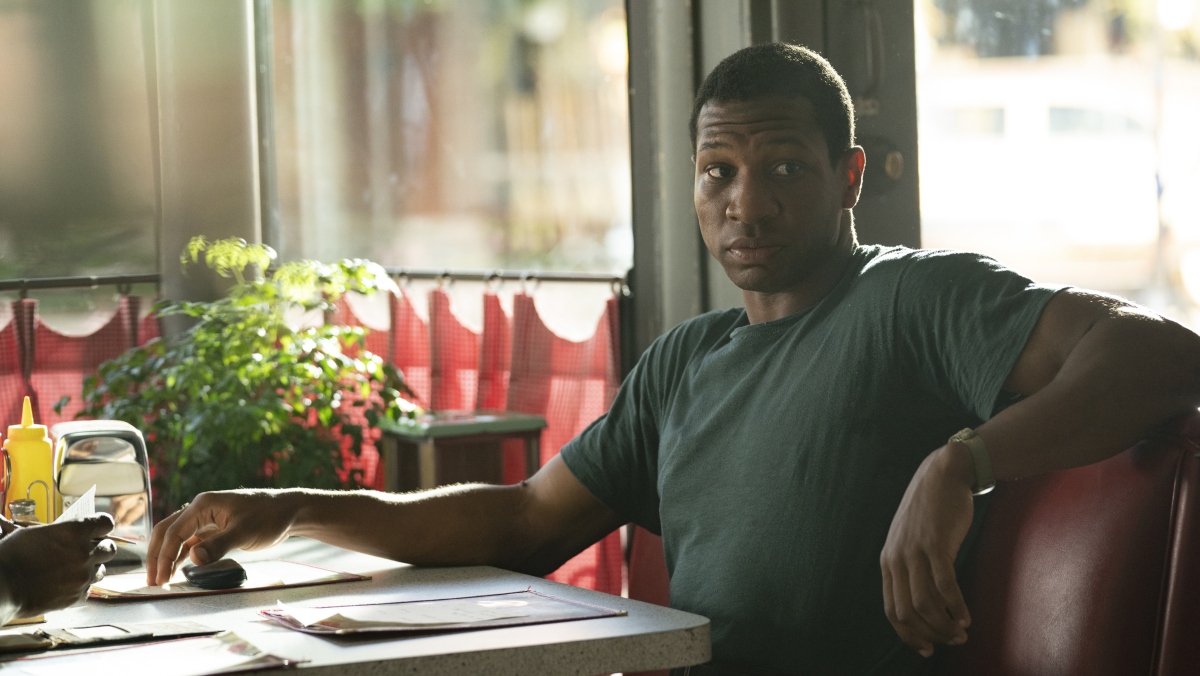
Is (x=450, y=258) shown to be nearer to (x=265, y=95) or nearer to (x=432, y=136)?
(x=432, y=136)

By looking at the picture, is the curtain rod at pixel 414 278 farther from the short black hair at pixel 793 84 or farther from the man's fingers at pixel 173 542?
the man's fingers at pixel 173 542

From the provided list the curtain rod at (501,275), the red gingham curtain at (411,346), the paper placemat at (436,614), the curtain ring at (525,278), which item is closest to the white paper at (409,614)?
the paper placemat at (436,614)

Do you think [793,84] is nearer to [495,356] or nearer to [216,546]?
[216,546]

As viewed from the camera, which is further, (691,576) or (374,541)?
(374,541)

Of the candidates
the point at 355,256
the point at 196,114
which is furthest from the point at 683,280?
the point at 196,114

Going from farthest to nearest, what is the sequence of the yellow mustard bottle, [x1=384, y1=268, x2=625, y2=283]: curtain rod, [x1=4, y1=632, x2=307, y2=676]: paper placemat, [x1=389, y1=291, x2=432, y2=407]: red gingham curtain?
1. [x1=389, y1=291, x2=432, y2=407]: red gingham curtain
2. [x1=384, y1=268, x2=625, y2=283]: curtain rod
3. the yellow mustard bottle
4. [x1=4, y1=632, x2=307, y2=676]: paper placemat

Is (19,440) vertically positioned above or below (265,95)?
below

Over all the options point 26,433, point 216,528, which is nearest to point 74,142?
point 26,433

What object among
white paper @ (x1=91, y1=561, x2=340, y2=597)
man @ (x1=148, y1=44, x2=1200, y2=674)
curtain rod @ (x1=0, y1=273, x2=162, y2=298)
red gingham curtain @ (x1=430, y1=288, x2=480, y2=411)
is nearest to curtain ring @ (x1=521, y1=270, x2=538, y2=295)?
red gingham curtain @ (x1=430, y1=288, x2=480, y2=411)

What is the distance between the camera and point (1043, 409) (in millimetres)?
1201

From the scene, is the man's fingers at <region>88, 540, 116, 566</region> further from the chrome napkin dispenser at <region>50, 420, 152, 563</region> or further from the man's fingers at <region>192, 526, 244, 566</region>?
the chrome napkin dispenser at <region>50, 420, 152, 563</region>

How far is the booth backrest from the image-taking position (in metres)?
1.16

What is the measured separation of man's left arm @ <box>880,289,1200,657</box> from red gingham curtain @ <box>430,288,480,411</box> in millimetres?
2228

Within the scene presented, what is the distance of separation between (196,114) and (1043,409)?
2.84 meters
